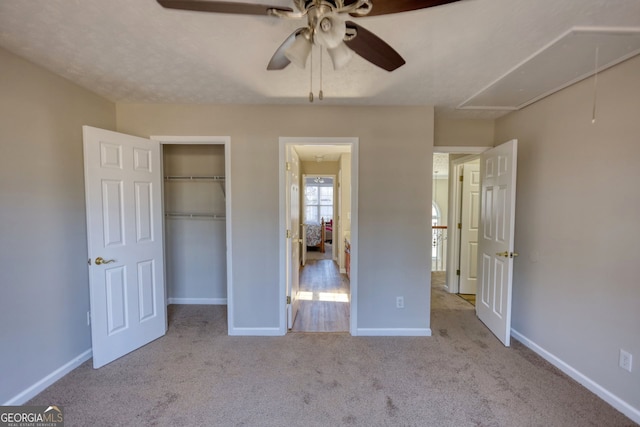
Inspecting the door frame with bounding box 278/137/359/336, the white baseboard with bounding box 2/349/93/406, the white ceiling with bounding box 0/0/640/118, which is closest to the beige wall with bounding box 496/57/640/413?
the white ceiling with bounding box 0/0/640/118

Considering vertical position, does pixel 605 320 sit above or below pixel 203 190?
below

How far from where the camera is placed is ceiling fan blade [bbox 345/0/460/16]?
1.05 meters

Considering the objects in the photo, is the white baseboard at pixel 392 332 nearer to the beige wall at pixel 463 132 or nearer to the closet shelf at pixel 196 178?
the beige wall at pixel 463 132

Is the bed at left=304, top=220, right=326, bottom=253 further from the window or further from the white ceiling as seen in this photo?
the white ceiling

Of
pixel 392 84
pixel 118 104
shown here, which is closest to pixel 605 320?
A: pixel 392 84

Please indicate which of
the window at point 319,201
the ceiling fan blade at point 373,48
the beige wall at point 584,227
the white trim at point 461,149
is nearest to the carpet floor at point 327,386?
the beige wall at point 584,227

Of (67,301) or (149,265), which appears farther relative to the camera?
(149,265)

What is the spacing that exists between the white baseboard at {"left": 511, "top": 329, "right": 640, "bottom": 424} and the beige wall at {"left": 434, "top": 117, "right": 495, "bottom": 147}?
Answer: 2.20m

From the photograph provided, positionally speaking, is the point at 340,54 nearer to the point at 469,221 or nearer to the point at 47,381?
the point at 47,381

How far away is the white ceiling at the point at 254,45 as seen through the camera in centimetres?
140

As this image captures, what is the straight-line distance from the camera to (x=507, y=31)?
1.55 metres

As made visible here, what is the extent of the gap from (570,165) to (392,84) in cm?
164

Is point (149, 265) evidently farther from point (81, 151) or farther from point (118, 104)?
point (118, 104)

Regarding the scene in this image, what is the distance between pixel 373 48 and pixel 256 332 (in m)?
2.75
